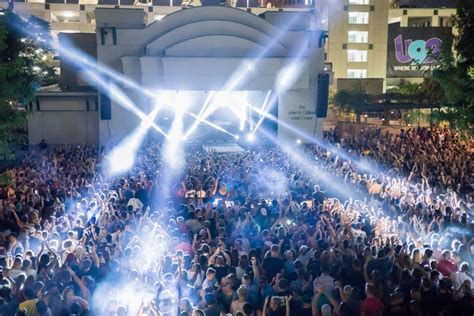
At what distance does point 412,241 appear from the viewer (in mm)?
9211

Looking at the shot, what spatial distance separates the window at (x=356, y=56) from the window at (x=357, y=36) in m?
1.02

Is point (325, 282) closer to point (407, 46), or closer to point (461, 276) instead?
point (461, 276)

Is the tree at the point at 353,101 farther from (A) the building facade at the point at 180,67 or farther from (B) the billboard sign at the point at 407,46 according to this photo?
(B) the billboard sign at the point at 407,46

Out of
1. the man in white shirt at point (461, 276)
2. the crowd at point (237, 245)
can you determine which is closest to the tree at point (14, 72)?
the crowd at point (237, 245)

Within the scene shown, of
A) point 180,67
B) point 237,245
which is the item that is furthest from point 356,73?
point 237,245

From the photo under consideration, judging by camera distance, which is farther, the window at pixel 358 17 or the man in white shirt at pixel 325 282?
the window at pixel 358 17

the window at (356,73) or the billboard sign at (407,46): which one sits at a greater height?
the billboard sign at (407,46)

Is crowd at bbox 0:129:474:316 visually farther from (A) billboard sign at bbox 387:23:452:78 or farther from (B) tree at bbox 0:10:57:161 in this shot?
(A) billboard sign at bbox 387:23:452:78

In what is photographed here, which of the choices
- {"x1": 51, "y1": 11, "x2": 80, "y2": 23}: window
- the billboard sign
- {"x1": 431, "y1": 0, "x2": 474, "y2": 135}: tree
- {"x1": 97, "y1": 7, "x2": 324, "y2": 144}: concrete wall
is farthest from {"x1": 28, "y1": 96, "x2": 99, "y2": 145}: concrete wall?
the billboard sign

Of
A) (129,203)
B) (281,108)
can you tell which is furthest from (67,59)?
(129,203)

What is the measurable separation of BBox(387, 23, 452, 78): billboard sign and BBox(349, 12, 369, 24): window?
247 cm

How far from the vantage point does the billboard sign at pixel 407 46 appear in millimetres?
49250

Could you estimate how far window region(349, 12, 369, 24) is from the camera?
53688 mm

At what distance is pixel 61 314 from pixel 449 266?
203 inches
